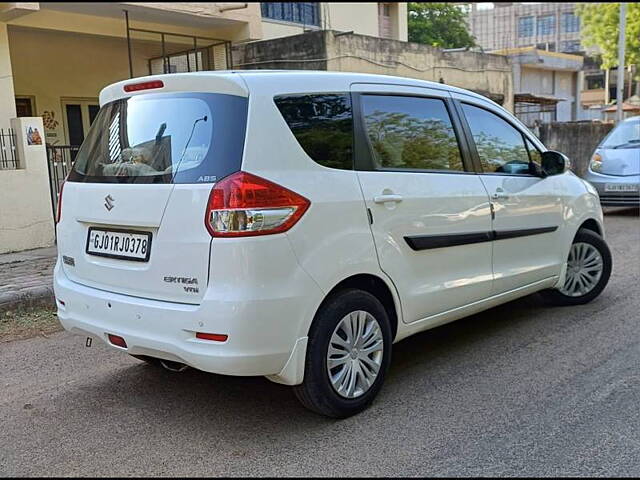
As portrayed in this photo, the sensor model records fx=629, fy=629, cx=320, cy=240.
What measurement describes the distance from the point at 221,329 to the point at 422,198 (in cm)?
155

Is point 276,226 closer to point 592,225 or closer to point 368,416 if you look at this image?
point 368,416

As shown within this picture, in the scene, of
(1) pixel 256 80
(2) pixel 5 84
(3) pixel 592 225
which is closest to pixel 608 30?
(3) pixel 592 225

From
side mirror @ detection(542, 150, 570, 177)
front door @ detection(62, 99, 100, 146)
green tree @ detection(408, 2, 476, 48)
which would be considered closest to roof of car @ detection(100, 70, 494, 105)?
side mirror @ detection(542, 150, 570, 177)

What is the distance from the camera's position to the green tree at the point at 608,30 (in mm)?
28281

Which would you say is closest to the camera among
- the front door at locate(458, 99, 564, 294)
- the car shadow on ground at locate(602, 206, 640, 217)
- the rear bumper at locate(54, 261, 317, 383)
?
the rear bumper at locate(54, 261, 317, 383)

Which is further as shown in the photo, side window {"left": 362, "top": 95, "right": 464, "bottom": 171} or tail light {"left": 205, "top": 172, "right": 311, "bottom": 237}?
side window {"left": 362, "top": 95, "right": 464, "bottom": 171}

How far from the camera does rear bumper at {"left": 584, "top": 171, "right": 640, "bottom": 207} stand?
1064 centimetres

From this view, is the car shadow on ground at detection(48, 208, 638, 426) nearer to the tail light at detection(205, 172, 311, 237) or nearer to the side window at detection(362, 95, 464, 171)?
the tail light at detection(205, 172, 311, 237)

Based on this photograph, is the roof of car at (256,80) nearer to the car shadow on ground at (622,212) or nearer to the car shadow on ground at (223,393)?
the car shadow on ground at (223,393)

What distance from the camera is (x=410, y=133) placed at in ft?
13.2

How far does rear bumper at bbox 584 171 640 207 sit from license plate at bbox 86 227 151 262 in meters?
9.30

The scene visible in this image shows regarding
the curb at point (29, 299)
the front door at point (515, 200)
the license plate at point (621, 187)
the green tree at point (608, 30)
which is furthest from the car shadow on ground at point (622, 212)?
the green tree at point (608, 30)

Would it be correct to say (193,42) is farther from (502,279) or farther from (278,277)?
(278,277)

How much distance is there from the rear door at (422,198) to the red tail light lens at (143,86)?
1.12 metres
